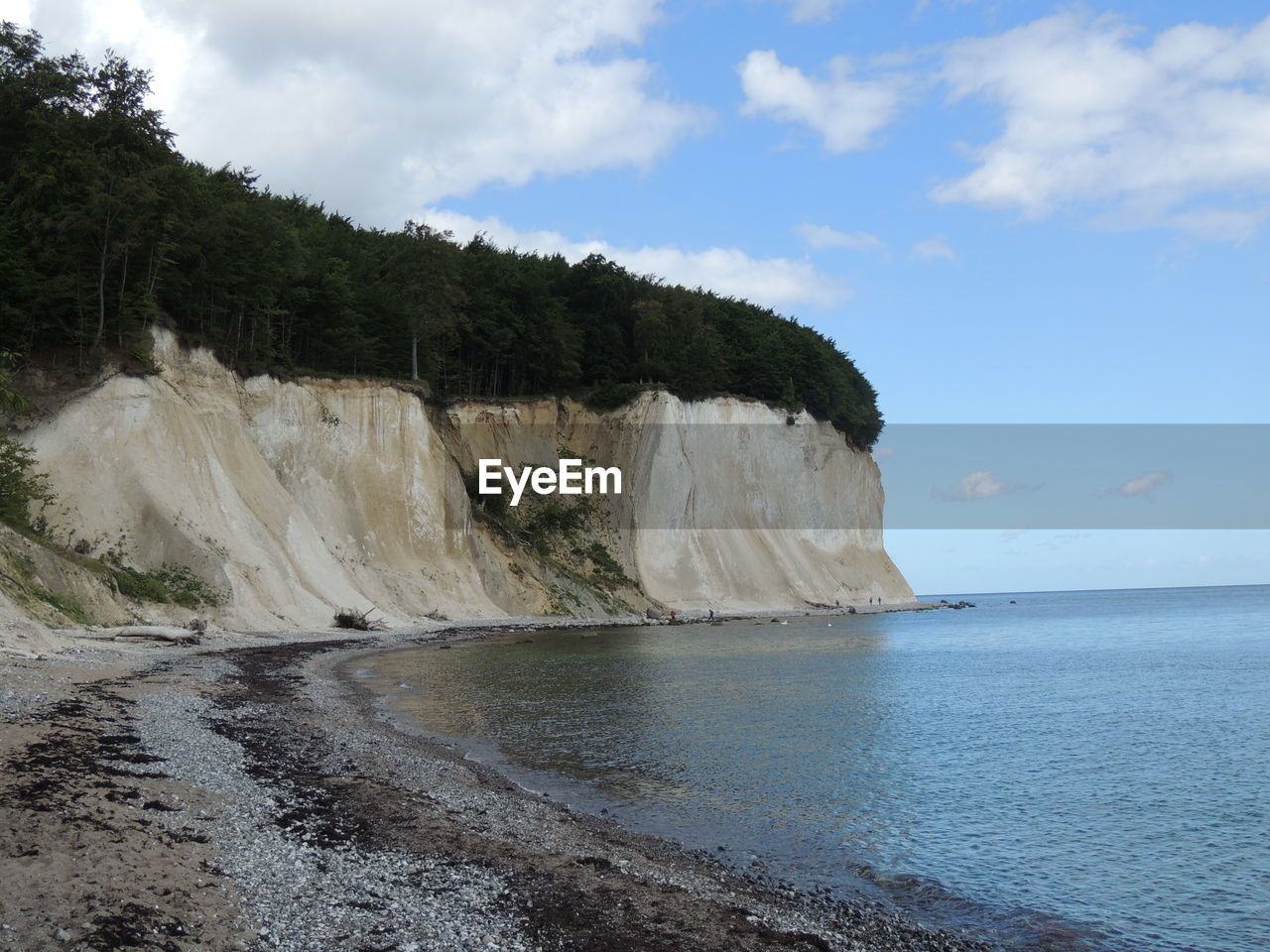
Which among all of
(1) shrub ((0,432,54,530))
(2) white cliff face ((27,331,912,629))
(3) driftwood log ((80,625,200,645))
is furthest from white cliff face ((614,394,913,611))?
(1) shrub ((0,432,54,530))

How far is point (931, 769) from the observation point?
1628 centimetres

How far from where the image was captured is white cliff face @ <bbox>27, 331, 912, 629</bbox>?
32188mm

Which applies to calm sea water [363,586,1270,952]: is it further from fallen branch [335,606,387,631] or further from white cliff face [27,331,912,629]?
white cliff face [27,331,912,629]

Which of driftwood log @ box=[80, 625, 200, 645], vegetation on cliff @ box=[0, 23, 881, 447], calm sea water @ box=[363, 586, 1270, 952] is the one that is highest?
vegetation on cliff @ box=[0, 23, 881, 447]

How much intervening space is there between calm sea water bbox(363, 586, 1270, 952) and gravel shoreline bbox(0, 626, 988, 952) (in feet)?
4.71

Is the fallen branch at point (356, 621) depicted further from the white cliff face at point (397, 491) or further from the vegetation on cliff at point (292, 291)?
the vegetation on cliff at point (292, 291)

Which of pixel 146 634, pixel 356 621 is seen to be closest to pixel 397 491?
pixel 356 621

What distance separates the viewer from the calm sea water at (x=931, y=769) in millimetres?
9867

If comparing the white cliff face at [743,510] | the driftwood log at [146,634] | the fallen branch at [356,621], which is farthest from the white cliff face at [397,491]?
the driftwood log at [146,634]

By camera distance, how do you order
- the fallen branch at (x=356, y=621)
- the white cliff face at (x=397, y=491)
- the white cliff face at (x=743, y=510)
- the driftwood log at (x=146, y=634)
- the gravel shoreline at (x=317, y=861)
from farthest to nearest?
the white cliff face at (x=743, y=510) < the fallen branch at (x=356, y=621) < the white cliff face at (x=397, y=491) < the driftwood log at (x=146, y=634) < the gravel shoreline at (x=317, y=861)

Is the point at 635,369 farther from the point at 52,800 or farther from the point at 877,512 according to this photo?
the point at 52,800

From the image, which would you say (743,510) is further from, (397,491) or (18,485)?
(18,485)

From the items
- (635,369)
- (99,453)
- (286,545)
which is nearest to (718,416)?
(635,369)

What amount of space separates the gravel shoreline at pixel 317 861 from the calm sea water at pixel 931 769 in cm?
144
